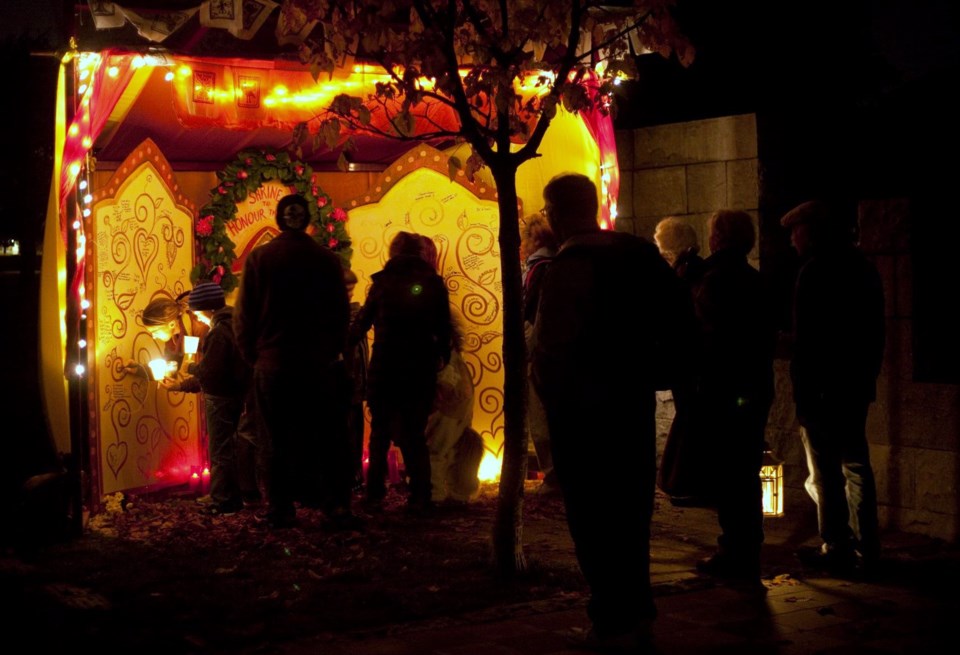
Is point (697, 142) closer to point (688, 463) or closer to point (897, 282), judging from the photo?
point (897, 282)

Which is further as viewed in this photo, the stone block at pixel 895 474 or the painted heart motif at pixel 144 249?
the painted heart motif at pixel 144 249

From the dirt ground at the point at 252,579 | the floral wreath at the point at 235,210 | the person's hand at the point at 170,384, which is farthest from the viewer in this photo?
the floral wreath at the point at 235,210

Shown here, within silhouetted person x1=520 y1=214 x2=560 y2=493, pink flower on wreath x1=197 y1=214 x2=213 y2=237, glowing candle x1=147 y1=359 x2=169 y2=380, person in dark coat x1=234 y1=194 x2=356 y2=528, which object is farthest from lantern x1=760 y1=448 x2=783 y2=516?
pink flower on wreath x1=197 y1=214 x2=213 y2=237

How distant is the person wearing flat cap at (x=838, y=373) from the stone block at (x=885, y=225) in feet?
4.54

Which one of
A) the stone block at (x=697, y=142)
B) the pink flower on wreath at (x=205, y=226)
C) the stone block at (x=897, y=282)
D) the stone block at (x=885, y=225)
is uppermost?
the stone block at (x=697, y=142)

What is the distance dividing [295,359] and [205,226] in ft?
9.38

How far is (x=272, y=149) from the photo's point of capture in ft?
35.7

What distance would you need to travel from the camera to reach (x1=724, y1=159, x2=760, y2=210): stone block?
366 inches

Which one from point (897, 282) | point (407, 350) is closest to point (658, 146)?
point (897, 282)

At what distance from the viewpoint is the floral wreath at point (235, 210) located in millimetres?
10023

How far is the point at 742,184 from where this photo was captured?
30.7 feet

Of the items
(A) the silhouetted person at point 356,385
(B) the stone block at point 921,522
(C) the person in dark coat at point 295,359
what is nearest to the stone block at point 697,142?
(A) the silhouetted person at point 356,385

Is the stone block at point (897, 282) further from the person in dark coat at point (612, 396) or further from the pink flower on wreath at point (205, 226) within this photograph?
the pink flower on wreath at point (205, 226)

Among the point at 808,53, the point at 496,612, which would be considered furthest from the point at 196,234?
the point at 808,53
